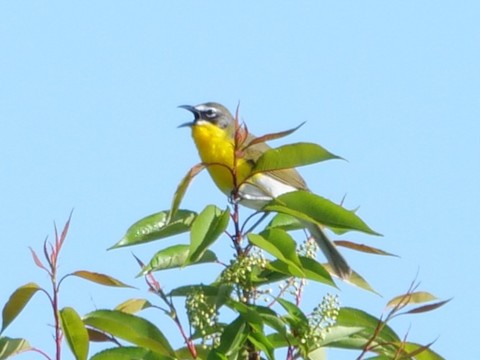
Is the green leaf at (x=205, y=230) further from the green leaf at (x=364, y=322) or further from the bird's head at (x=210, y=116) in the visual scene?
the bird's head at (x=210, y=116)

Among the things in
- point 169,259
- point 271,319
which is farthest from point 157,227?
point 271,319

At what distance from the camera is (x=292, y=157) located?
304cm

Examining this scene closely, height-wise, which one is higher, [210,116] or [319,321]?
[210,116]

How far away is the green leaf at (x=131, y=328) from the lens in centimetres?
311

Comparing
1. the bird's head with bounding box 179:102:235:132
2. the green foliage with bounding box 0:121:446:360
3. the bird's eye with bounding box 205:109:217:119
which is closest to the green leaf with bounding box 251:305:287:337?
the green foliage with bounding box 0:121:446:360

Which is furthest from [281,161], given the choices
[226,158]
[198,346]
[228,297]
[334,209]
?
[226,158]

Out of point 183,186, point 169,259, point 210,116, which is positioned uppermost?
point 210,116

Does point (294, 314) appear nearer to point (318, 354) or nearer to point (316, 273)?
point (316, 273)

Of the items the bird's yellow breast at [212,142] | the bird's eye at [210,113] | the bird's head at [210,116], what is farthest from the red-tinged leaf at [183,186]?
the bird's eye at [210,113]

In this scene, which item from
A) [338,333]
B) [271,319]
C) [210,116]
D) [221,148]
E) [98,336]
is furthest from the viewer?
[210,116]

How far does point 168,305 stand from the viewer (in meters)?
3.16

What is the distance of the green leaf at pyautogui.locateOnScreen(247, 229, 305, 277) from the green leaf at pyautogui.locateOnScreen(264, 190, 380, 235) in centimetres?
8

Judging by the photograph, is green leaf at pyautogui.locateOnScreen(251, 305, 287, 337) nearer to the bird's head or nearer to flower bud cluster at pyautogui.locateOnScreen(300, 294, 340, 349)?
flower bud cluster at pyautogui.locateOnScreen(300, 294, 340, 349)

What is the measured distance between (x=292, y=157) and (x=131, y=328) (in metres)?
0.69
